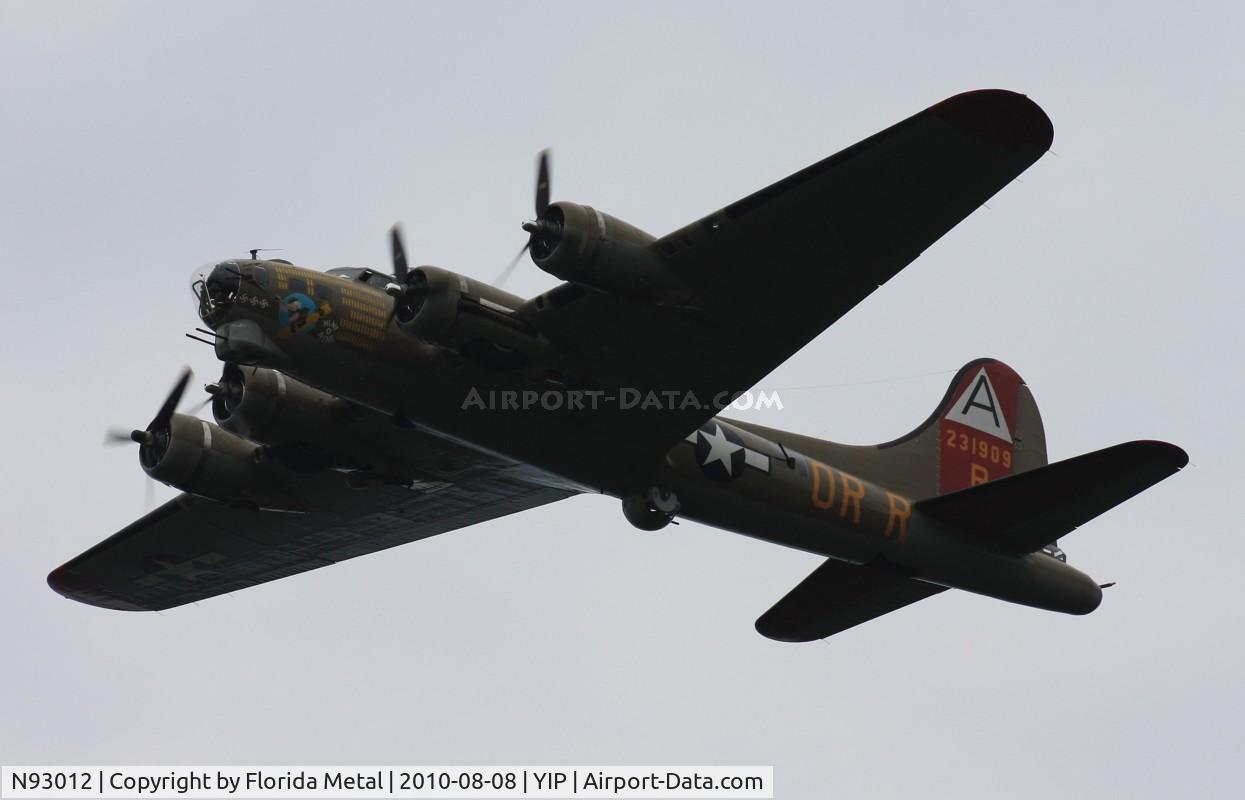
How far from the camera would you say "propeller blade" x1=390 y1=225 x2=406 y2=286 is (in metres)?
22.1

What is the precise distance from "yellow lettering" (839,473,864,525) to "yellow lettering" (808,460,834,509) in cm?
27

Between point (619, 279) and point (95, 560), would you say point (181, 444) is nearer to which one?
point (95, 560)

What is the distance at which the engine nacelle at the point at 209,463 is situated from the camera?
25797 millimetres

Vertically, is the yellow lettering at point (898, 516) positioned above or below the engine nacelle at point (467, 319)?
below

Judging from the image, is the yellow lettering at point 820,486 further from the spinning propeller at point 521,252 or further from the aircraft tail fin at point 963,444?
the spinning propeller at point 521,252

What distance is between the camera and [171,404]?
2567 centimetres

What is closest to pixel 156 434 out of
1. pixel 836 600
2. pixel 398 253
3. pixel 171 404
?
pixel 171 404

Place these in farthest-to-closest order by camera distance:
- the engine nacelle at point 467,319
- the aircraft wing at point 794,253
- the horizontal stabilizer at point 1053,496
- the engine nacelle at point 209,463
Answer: the engine nacelle at point 209,463 → the horizontal stabilizer at point 1053,496 → the engine nacelle at point 467,319 → the aircraft wing at point 794,253

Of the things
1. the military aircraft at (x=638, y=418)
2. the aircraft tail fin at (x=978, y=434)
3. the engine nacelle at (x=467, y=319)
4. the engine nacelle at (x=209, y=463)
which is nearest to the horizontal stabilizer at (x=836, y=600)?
the military aircraft at (x=638, y=418)

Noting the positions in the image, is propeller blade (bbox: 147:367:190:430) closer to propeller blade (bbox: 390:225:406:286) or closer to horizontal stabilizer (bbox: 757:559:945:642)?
propeller blade (bbox: 390:225:406:286)

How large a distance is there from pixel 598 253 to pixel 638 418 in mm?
3503

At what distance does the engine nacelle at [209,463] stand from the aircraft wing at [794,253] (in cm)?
696

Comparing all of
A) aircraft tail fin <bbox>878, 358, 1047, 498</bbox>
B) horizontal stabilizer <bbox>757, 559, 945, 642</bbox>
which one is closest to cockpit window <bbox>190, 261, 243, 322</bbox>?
horizontal stabilizer <bbox>757, 559, 945, 642</bbox>

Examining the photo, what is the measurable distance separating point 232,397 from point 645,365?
6.53 metres
